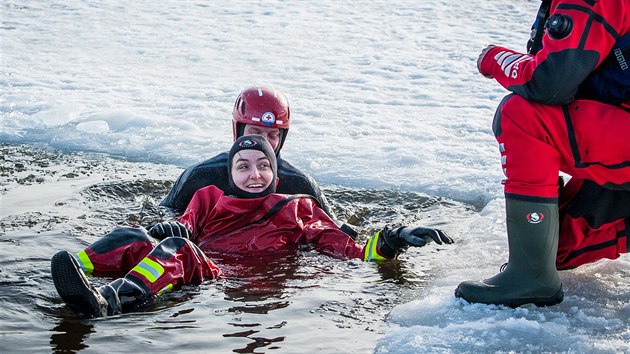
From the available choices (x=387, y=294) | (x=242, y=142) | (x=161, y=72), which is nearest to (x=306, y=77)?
(x=161, y=72)

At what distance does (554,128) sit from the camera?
14.1ft

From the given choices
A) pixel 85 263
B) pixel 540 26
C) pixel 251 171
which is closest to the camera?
pixel 540 26

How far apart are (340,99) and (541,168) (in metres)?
6.95

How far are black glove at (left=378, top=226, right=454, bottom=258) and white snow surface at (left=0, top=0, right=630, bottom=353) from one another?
0.73ft

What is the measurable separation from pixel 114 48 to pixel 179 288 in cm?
975

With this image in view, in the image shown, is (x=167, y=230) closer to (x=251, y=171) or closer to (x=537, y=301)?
(x=251, y=171)

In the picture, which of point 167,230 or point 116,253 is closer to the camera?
point 116,253

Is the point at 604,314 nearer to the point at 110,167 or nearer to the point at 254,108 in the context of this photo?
the point at 254,108

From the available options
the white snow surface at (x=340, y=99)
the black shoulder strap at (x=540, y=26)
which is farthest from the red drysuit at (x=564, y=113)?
the white snow surface at (x=340, y=99)

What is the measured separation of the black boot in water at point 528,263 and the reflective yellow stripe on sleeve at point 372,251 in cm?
120

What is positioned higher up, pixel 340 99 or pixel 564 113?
pixel 564 113

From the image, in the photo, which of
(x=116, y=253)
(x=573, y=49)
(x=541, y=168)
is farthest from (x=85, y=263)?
(x=573, y=49)

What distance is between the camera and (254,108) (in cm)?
703

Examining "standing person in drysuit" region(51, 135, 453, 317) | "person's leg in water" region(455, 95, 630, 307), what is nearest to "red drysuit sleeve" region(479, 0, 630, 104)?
"person's leg in water" region(455, 95, 630, 307)
